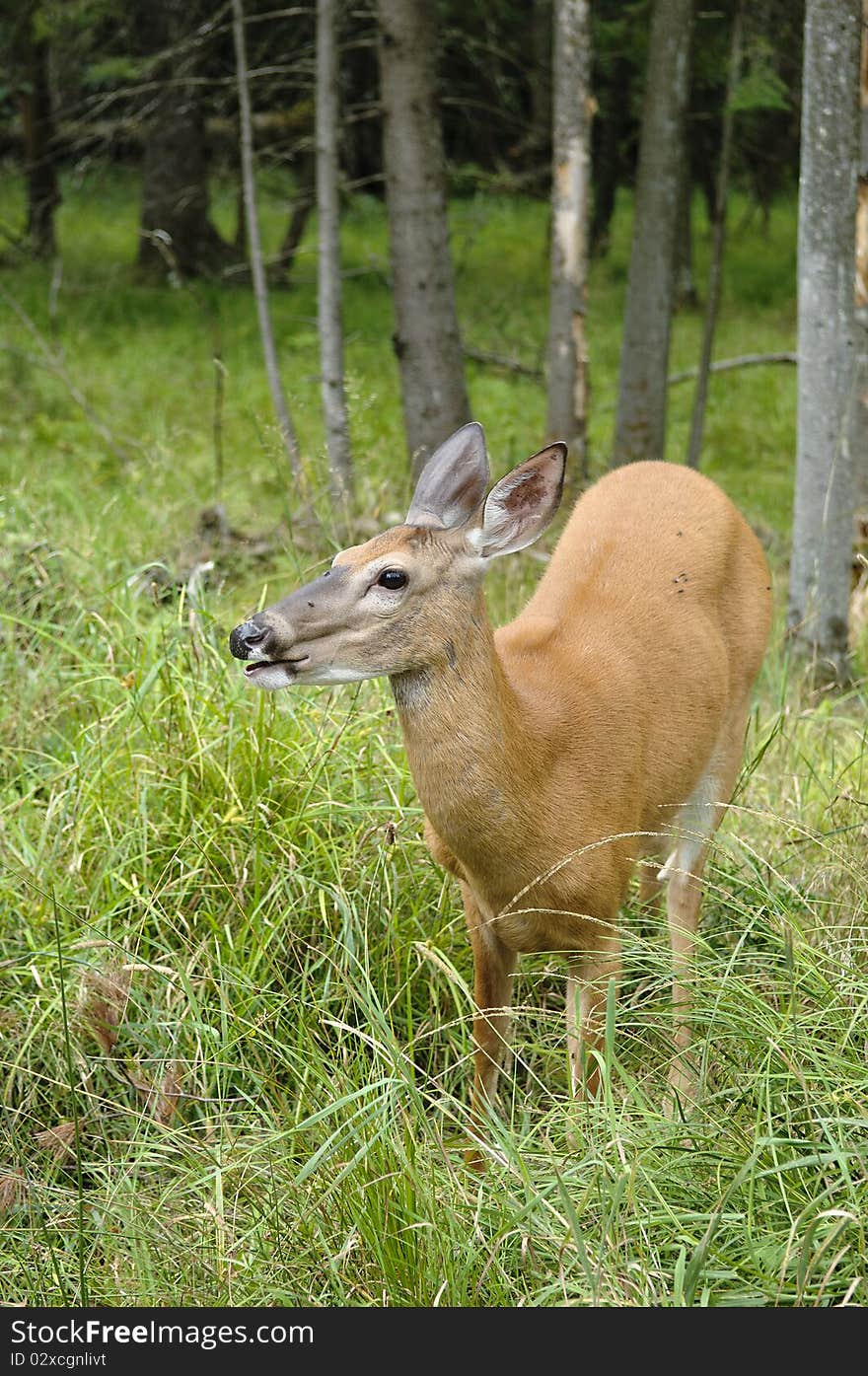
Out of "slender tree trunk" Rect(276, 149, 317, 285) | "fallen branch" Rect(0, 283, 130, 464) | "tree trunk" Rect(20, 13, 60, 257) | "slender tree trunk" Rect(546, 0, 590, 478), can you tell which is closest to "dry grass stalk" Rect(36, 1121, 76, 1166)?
"fallen branch" Rect(0, 283, 130, 464)

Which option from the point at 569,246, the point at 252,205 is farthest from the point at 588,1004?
the point at 252,205

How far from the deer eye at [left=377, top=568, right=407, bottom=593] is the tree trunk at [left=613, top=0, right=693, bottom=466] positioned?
630cm

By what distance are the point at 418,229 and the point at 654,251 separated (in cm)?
162

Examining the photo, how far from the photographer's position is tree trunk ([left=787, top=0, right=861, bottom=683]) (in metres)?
5.96

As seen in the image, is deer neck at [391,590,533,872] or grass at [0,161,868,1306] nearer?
grass at [0,161,868,1306]

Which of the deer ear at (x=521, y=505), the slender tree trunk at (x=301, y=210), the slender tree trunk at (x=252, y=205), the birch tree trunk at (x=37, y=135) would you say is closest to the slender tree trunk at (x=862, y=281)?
the slender tree trunk at (x=252, y=205)

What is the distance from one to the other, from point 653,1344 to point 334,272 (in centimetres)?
722

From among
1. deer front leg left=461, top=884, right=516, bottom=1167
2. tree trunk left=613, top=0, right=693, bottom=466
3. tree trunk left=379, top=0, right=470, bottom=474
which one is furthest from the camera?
tree trunk left=613, top=0, right=693, bottom=466

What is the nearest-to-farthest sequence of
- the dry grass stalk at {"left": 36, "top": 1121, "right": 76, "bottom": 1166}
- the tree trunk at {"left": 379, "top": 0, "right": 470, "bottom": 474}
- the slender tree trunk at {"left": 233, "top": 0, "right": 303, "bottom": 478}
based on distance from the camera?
1. the dry grass stalk at {"left": 36, "top": 1121, "right": 76, "bottom": 1166}
2. the tree trunk at {"left": 379, "top": 0, "right": 470, "bottom": 474}
3. the slender tree trunk at {"left": 233, "top": 0, "right": 303, "bottom": 478}

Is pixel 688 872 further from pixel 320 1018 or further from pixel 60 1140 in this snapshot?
pixel 60 1140

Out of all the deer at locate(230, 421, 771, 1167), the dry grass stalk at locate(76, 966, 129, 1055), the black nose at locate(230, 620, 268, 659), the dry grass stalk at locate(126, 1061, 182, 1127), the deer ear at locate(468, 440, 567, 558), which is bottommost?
the dry grass stalk at locate(126, 1061, 182, 1127)

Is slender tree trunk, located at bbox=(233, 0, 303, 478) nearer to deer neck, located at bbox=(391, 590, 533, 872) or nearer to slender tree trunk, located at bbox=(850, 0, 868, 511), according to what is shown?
slender tree trunk, located at bbox=(850, 0, 868, 511)

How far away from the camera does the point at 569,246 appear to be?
30.0ft

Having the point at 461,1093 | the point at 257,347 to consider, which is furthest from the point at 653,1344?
the point at 257,347
